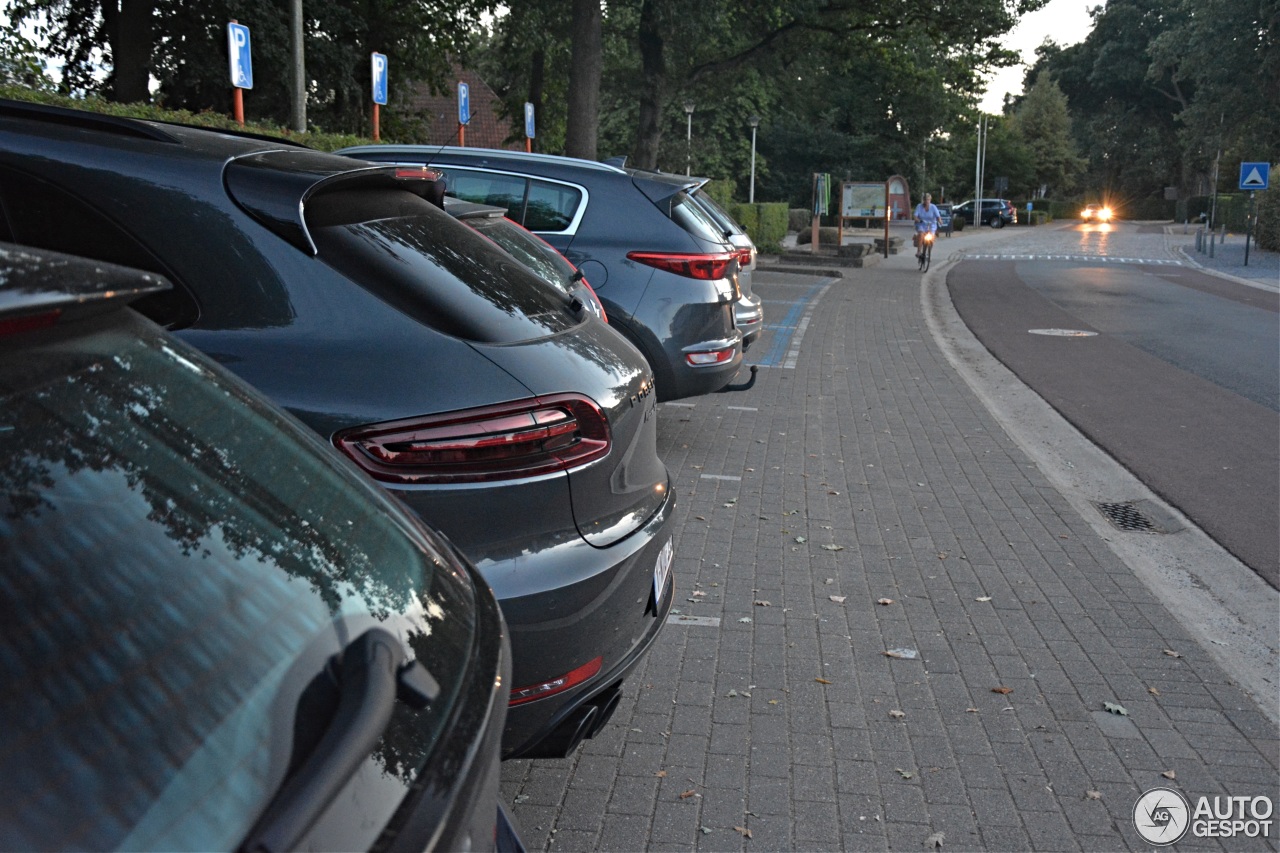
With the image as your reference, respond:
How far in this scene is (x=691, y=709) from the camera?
14.1 feet

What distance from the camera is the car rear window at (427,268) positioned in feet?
10.7

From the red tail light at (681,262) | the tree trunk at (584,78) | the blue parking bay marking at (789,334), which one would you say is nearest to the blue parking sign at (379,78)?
the tree trunk at (584,78)

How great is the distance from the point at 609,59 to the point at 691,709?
31236 mm

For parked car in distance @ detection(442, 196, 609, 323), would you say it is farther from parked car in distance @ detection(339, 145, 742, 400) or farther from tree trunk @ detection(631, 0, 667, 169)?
tree trunk @ detection(631, 0, 667, 169)

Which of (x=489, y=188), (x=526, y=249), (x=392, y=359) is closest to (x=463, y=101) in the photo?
(x=489, y=188)

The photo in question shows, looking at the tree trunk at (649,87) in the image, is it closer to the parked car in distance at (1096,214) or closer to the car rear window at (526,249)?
the car rear window at (526,249)

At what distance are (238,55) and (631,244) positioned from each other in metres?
10.7

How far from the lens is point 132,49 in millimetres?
24969

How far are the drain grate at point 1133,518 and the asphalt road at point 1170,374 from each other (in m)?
0.25

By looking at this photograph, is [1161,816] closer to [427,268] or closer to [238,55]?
[427,268]

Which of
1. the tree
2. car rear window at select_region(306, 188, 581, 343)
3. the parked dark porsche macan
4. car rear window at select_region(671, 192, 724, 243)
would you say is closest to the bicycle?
car rear window at select_region(671, 192, 724, 243)

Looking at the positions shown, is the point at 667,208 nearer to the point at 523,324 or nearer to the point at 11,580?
the point at 523,324

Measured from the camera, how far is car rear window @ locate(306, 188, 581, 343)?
10.7 feet

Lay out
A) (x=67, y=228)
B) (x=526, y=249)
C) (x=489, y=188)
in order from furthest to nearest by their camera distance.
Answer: (x=489, y=188)
(x=526, y=249)
(x=67, y=228)
